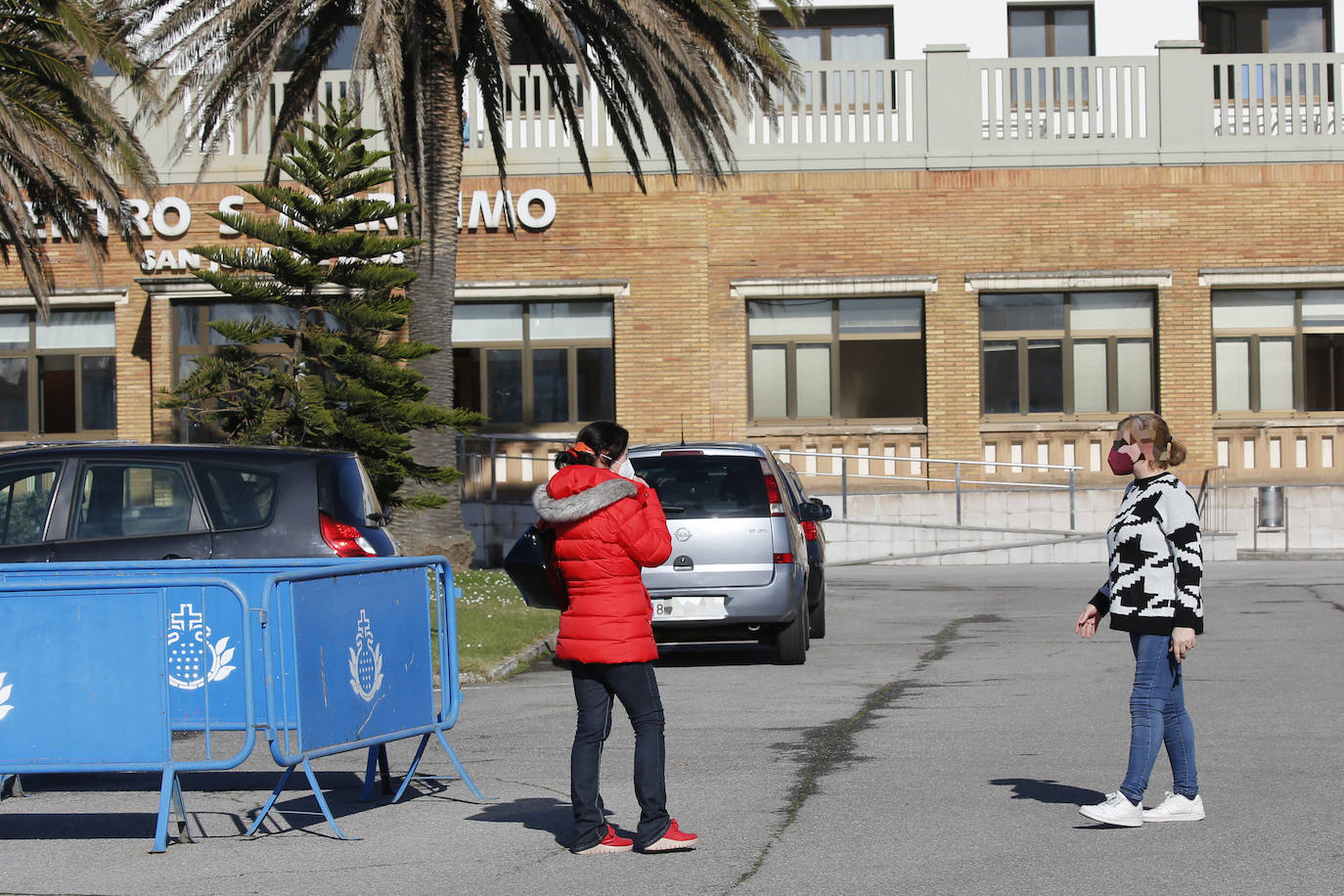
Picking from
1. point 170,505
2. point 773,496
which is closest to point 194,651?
point 170,505

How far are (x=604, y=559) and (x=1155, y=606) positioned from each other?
2284 millimetres

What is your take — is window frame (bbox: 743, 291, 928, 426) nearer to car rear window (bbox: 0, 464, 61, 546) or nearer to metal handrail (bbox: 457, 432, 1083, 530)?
metal handrail (bbox: 457, 432, 1083, 530)

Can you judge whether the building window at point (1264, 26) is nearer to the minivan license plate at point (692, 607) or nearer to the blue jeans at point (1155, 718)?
the minivan license plate at point (692, 607)

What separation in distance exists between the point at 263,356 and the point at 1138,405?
14855 millimetres

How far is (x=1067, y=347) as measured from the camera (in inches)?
1057

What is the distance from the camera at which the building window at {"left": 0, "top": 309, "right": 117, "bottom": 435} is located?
1050 inches

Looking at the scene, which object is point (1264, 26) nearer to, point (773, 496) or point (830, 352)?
point (830, 352)

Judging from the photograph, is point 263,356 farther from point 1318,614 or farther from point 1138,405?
point 1138,405

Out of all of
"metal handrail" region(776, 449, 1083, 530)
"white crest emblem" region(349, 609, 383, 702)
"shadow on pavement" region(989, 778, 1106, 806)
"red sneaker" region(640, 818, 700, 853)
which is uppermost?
"metal handrail" region(776, 449, 1083, 530)

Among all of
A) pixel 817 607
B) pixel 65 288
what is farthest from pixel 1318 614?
pixel 65 288

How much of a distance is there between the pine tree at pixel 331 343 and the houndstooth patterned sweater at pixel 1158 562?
12450mm

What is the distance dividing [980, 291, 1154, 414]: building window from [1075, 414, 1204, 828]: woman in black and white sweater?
20389 mm

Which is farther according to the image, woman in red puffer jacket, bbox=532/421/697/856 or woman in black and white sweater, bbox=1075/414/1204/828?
woman in black and white sweater, bbox=1075/414/1204/828

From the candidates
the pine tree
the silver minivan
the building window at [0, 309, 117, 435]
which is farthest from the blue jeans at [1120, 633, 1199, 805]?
the building window at [0, 309, 117, 435]
